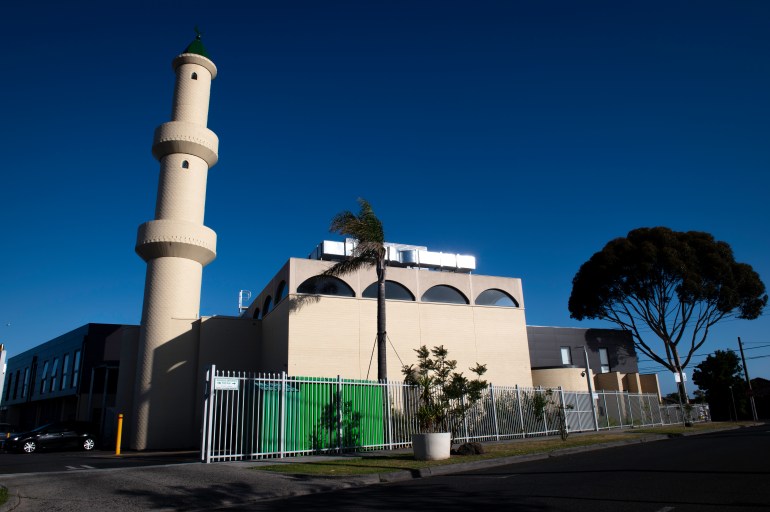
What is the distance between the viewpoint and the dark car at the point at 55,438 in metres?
22.7

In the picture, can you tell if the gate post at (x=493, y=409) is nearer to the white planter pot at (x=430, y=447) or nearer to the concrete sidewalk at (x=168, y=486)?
the white planter pot at (x=430, y=447)

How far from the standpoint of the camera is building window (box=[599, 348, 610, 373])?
40.0 meters

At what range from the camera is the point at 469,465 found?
1293 cm

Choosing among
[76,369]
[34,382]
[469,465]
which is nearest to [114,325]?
[76,369]

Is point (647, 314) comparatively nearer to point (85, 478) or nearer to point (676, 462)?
point (676, 462)

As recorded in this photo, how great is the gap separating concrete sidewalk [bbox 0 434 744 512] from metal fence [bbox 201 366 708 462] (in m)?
1.62

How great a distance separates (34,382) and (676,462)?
165ft

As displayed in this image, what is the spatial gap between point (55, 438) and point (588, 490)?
23.6 m

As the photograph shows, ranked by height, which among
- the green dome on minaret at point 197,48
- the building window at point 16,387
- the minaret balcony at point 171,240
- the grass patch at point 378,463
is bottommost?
the grass patch at point 378,463

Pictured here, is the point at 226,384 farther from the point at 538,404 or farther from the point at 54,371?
the point at 54,371

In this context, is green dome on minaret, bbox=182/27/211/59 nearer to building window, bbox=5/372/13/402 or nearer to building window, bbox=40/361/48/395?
building window, bbox=40/361/48/395

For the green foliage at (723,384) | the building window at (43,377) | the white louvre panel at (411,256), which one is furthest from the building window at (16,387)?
the green foliage at (723,384)

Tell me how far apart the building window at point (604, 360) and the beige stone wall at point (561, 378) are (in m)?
9.41

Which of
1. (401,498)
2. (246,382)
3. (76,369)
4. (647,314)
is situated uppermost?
(647,314)
